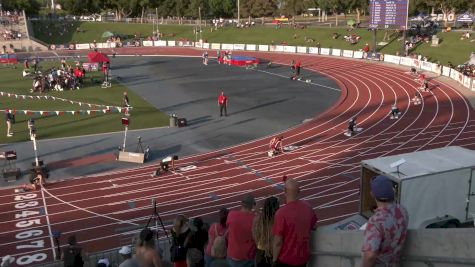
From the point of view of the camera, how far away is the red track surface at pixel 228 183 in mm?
15820

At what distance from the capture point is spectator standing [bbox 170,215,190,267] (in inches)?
302

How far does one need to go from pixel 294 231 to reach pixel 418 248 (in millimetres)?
1292

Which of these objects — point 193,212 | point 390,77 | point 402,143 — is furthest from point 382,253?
point 390,77

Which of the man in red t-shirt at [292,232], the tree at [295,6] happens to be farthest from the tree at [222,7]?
the man in red t-shirt at [292,232]

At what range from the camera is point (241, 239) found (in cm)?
650

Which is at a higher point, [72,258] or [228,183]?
[72,258]

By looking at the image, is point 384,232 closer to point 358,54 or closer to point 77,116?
point 77,116

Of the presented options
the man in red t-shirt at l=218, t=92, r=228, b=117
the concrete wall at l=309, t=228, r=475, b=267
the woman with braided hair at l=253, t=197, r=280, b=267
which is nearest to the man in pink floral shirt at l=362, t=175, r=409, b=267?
the concrete wall at l=309, t=228, r=475, b=267

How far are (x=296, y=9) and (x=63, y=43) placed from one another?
41171 mm

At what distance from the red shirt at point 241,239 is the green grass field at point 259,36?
4810 centimetres

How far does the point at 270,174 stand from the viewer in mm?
20203

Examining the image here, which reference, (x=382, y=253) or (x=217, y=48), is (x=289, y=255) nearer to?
(x=382, y=253)

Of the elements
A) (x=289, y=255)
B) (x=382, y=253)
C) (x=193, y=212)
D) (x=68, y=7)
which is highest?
(x=68, y=7)

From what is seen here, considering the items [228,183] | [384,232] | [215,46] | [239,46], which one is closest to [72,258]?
[384,232]
